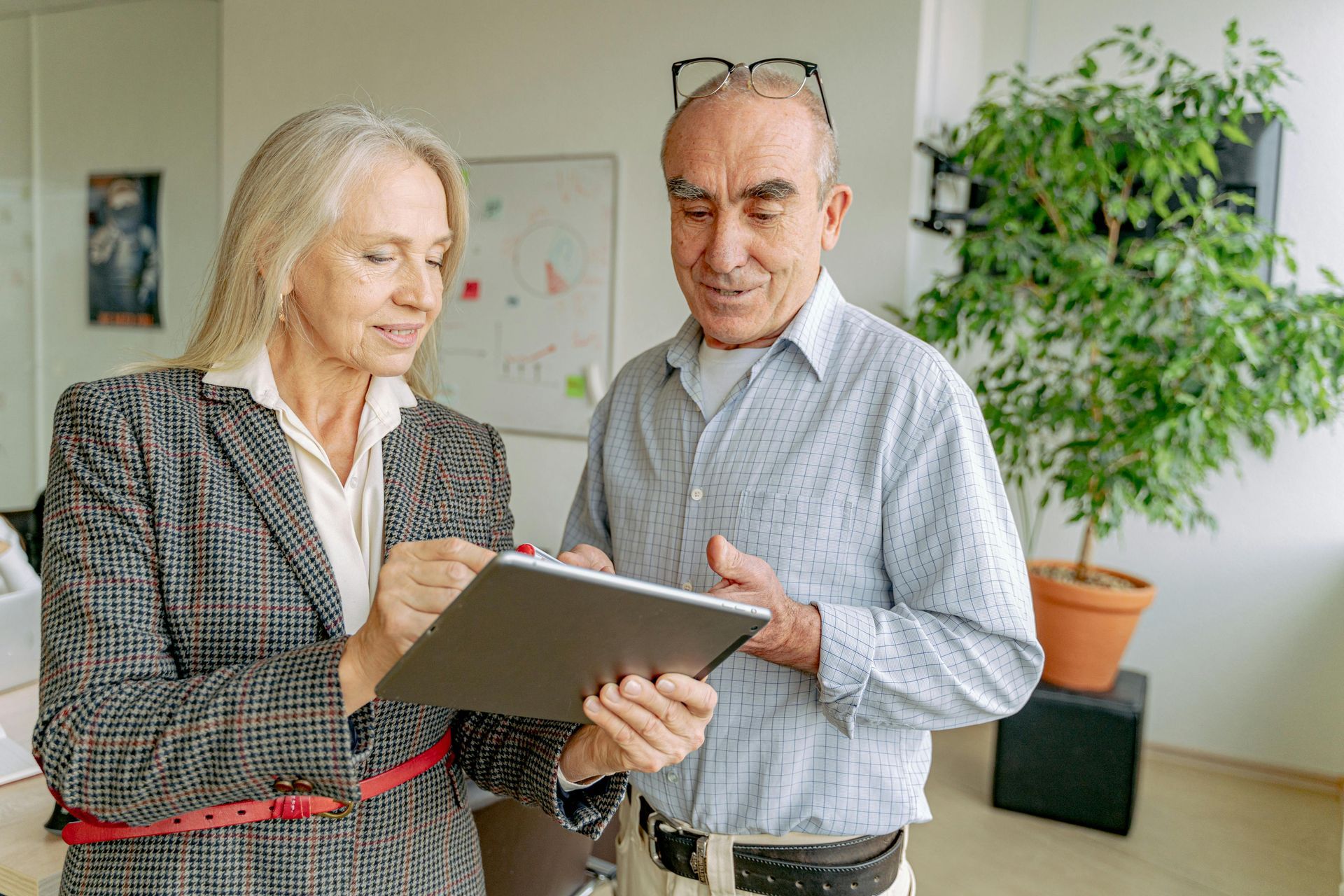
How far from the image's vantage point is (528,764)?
4.13 feet

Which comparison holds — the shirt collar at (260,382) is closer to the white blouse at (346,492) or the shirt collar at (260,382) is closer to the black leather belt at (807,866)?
the white blouse at (346,492)

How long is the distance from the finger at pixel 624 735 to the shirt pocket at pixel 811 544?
13.4 inches

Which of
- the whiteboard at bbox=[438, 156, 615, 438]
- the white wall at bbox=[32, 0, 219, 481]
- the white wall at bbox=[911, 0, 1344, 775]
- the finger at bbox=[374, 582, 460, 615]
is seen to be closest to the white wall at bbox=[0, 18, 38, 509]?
the white wall at bbox=[32, 0, 219, 481]

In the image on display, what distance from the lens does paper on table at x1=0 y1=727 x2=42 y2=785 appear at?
5.58ft

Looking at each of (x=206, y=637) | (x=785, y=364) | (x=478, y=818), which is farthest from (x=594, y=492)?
(x=206, y=637)

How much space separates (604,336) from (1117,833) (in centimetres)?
260

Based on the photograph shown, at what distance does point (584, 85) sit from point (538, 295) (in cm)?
88

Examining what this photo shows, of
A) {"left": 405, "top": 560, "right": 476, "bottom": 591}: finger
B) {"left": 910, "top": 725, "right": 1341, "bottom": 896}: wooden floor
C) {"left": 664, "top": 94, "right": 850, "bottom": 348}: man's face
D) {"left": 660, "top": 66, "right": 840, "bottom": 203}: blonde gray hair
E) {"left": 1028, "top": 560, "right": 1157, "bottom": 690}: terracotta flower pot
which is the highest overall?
{"left": 660, "top": 66, "right": 840, "bottom": 203}: blonde gray hair

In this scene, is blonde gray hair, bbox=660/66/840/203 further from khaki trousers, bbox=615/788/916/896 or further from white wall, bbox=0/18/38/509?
white wall, bbox=0/18/38/509

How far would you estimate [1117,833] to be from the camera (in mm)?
3324

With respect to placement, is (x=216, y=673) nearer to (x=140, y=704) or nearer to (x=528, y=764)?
(x=140, y=704)

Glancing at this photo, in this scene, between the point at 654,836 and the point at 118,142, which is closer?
the point at 654,836

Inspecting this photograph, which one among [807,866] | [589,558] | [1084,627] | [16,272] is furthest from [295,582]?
[16,272]

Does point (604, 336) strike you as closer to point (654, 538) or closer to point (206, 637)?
point (654, 538)
